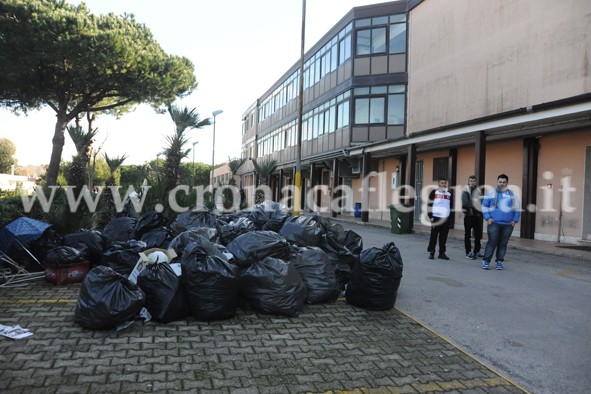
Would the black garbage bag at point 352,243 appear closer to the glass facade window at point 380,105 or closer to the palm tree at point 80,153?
the palm tree at point 80,153

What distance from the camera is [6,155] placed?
66562mm

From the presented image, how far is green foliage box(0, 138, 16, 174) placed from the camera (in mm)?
65875

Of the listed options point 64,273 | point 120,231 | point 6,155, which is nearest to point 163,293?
point 64,273

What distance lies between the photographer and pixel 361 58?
69.2ft

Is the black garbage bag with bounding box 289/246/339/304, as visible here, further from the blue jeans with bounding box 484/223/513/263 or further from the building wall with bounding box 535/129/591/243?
the building wall with bounding box 535/129/591/243

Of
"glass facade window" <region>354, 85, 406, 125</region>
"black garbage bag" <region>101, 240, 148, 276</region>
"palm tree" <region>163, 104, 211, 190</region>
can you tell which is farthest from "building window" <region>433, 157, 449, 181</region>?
"black garbage bag" <region>101, 240, 148, 276</region>

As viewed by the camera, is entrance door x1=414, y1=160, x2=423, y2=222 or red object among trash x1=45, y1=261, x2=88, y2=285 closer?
red object among trash x1=45, y1=261, x2=88, y2=285

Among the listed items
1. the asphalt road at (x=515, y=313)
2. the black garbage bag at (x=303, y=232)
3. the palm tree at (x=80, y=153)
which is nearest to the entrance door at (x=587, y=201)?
the asphalt road at (x=515, y=313)

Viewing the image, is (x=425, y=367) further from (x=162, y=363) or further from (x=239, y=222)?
(x=239, y=222)

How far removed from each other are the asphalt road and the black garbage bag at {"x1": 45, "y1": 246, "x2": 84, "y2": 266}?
429cm

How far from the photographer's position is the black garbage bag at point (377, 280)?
15.9 ft

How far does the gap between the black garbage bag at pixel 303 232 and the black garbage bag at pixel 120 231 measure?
2.60m

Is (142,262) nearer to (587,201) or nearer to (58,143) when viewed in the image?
(587,201)

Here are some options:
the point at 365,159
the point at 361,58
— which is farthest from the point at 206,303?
the point at 361,58
